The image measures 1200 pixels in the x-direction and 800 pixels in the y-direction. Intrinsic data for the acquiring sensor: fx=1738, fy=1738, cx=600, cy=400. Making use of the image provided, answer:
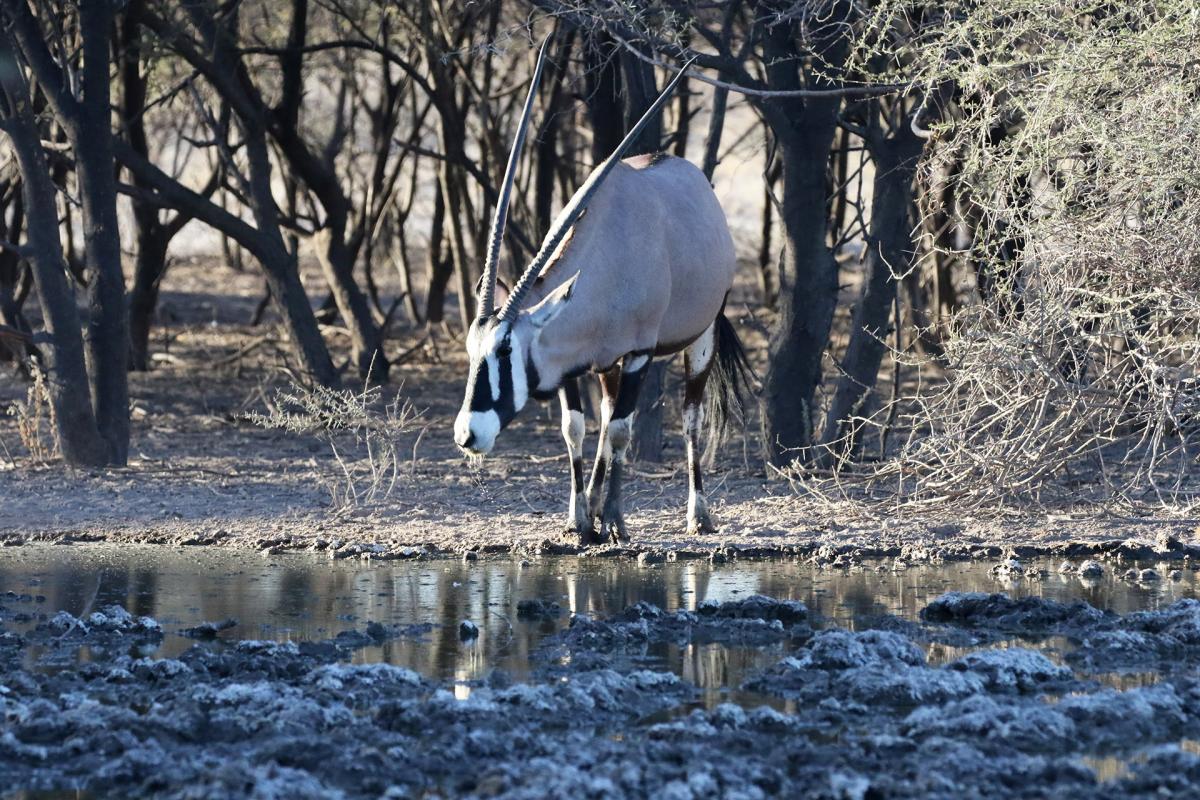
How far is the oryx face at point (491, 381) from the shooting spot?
23.8 feet

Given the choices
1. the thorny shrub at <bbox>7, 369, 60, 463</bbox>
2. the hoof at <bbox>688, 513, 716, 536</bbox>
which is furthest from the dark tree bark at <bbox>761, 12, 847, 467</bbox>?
the thorny shrub at <bbox>7, 369, 60, 463</bbox>

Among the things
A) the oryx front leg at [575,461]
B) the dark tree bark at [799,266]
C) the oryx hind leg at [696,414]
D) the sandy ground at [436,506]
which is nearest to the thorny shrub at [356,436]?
the sandy ground at [436,506]

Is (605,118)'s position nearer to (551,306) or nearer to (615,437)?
(615,437)

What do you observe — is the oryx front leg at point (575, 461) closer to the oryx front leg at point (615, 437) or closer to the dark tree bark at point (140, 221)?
the oryx front leg at point (615, 437)

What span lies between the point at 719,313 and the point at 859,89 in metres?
1.41

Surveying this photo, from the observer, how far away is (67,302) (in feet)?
33.3

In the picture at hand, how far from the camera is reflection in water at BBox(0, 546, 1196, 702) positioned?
593cm

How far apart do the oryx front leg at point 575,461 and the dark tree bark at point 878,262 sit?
2290mm

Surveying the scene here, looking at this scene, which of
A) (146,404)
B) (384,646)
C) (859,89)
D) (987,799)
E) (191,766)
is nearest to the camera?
(987,799)

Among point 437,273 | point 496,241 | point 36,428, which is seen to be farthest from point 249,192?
point 496,241

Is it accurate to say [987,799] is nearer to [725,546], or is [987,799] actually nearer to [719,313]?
[725,546]

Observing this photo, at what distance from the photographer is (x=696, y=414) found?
29.6 feet

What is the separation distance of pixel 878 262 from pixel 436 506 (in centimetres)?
310

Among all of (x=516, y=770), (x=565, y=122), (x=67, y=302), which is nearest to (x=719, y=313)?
(x=67, y=302)
